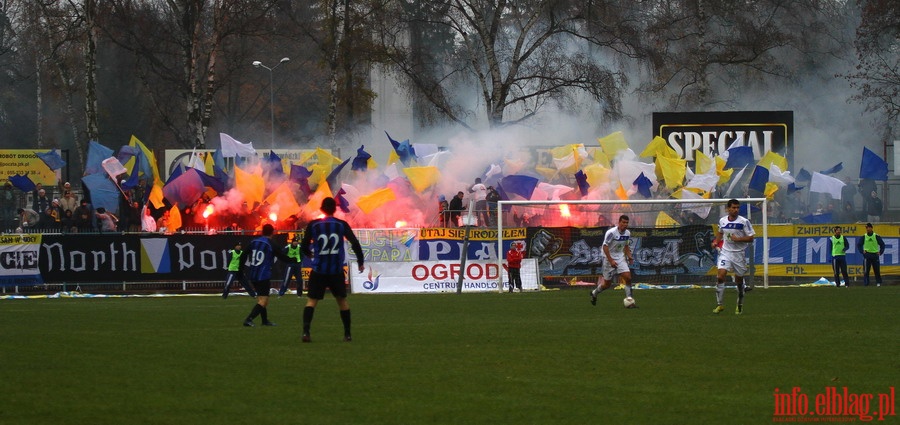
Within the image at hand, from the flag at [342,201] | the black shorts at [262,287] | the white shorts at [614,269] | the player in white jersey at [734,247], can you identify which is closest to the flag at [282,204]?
→ the flag at [342,201]

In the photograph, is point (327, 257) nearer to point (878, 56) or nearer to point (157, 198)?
point (157, 198)

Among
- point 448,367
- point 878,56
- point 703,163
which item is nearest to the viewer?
point 448,367

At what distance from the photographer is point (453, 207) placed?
112ft

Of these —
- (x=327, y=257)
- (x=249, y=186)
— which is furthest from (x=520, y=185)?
(x=327, y=257)

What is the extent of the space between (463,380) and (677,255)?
879 inches

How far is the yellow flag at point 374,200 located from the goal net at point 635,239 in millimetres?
4004

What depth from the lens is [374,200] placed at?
1369 inches

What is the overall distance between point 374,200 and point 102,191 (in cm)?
874

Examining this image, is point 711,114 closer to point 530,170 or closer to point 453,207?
point 530,170

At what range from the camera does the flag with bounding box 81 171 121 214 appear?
3594 centimetres

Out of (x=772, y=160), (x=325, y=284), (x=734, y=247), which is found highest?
(x=772, y=160)

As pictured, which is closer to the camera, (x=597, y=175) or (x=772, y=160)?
(x=772, y=160)

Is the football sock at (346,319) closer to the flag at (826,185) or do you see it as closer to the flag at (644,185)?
the flag at (644,185)

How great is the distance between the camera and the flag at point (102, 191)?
35938 mm
